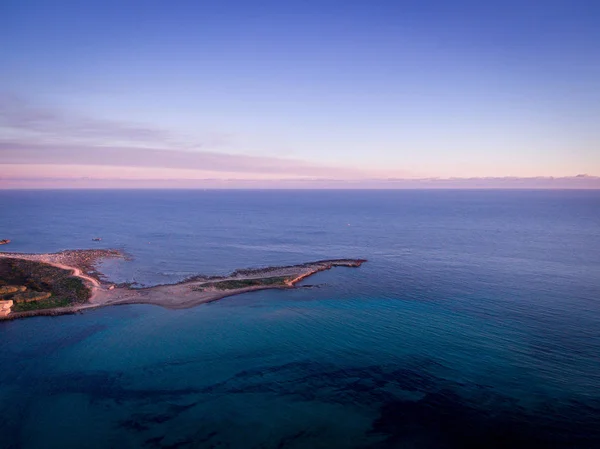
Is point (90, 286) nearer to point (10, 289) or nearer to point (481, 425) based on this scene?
point (10, 289)

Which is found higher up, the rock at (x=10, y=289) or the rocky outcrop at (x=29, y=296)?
the rock at (x=10, y=289)

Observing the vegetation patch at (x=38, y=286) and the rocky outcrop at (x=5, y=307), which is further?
the vegetation patch at (x=38, y=286)

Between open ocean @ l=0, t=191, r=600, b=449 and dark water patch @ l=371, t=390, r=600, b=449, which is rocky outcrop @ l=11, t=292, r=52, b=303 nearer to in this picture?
open ocean @ l=0, t=191, r=600, b=449

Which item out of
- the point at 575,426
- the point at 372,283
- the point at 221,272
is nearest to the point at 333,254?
the point at 372,283

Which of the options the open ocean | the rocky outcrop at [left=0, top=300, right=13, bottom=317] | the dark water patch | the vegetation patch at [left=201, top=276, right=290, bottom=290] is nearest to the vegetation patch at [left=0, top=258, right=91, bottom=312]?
the rocky outcrop at [left=0, top=300, right=13, bottom=317]

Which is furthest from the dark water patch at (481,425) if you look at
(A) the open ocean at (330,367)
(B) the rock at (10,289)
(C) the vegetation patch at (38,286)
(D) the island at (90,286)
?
(B) the rock at (10,289)

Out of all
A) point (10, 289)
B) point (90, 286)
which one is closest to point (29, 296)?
point (10, 289)

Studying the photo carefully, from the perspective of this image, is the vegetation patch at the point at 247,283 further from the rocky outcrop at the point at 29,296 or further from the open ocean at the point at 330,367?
the rocky outcrop at the point at 29,296

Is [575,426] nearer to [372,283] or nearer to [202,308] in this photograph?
[372,283]
